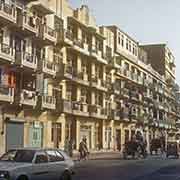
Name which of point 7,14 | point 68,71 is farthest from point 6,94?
point 68,71

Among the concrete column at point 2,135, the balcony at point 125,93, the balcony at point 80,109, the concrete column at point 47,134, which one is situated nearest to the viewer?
the concrete column at point 2,135

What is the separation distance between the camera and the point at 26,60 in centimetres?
3662

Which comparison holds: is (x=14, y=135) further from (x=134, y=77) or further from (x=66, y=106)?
(x=134, y=77)

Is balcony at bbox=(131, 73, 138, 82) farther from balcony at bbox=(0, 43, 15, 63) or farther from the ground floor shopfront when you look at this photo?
balcony at bbox=(0, 43, 15, 63)

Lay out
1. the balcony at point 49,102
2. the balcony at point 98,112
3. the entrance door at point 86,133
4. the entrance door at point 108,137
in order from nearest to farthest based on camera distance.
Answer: the balcony at point 49,102 < the entrance door at point 86,133 < the balcony at point 98,112 < the entrance door at point 108,137

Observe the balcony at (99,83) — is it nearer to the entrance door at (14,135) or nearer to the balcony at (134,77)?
the balcony at (134,77)

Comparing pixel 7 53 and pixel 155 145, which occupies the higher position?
pixel 7 53

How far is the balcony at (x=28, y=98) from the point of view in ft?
117

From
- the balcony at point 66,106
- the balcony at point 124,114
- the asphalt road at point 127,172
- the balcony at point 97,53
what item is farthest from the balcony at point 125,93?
the asphalt road at point 127,172

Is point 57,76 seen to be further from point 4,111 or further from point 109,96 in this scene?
point 109,96

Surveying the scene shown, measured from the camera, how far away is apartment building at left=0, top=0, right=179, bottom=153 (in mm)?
35906

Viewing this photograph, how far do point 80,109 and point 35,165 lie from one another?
3300 cm

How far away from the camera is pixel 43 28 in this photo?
39.4m

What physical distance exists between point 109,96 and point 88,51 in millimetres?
10622
